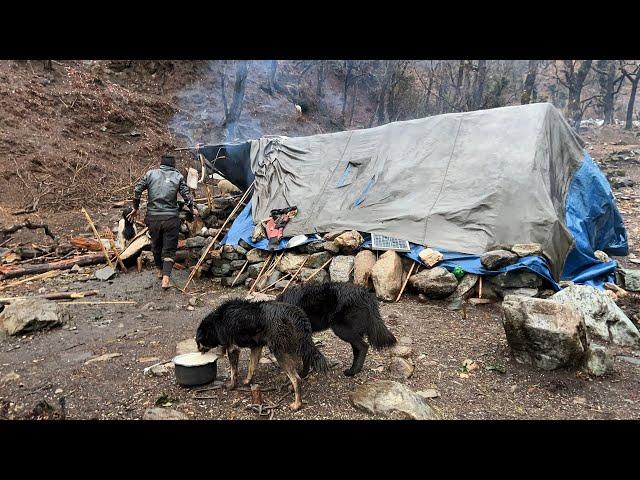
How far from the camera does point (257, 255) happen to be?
765 cm

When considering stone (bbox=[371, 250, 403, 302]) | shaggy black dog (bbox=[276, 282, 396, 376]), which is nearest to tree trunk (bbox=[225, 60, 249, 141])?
stone (bbox=[371, 250, 403, 302])

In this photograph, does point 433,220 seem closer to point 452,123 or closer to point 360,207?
point 360,207

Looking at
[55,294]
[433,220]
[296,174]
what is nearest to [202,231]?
[296,174]

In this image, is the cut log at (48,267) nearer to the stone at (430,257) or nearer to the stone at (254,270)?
the stone at (254,270)

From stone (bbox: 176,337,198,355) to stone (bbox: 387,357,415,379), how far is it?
83.8 inches

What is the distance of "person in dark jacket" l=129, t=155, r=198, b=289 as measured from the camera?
23.5ft

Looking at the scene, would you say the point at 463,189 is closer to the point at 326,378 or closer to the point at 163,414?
the point at 326,378

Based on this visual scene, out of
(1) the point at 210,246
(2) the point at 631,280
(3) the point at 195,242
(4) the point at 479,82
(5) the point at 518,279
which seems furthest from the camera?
(4) the point at 479,82

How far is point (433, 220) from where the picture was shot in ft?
21.7

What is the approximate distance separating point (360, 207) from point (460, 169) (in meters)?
1.80

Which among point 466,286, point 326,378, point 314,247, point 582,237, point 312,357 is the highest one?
point 582,237

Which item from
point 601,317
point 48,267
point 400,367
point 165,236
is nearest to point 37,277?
point 48,267

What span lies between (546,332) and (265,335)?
262 cm

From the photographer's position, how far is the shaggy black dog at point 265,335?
336 cm
